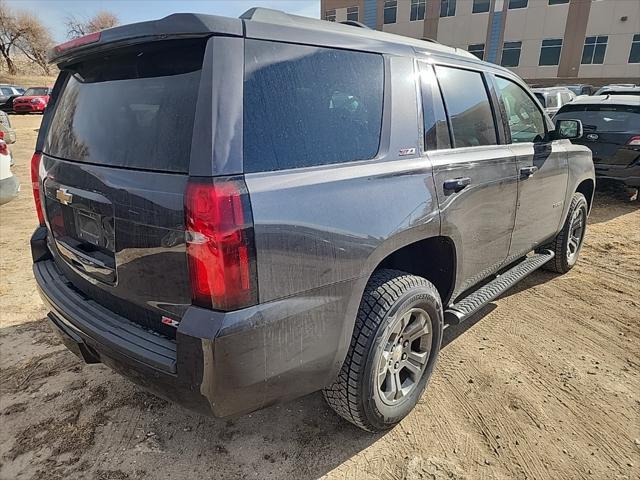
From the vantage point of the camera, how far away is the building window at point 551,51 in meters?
32.5

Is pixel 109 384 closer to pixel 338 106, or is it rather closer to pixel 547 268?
pixel 338 106

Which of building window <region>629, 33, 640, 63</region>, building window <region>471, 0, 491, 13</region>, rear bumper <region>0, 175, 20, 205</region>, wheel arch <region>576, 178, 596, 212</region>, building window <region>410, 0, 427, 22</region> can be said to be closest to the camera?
wheel arch <region>576, 178, 596, 212</region>

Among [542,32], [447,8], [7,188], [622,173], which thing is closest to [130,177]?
[7,188]

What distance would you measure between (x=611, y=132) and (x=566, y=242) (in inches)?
156

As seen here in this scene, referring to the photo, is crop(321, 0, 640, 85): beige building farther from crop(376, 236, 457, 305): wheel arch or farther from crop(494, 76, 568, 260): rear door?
crop(376, 236, 457, 305): wheel arch

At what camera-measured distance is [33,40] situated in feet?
164

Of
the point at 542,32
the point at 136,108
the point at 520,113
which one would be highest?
the point at 542,32

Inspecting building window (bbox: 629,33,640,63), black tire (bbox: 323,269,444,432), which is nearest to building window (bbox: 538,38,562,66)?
building window (bbox: 629,33,640,63)

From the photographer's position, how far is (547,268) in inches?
182

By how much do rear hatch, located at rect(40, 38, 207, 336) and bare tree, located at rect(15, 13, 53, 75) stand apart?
57863 mm

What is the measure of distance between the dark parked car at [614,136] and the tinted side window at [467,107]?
5266 millimetres

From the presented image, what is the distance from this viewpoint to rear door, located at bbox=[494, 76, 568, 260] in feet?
11.0

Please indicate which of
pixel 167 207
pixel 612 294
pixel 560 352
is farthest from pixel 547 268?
pixel 167 207

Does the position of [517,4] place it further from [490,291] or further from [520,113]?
[490,291]
